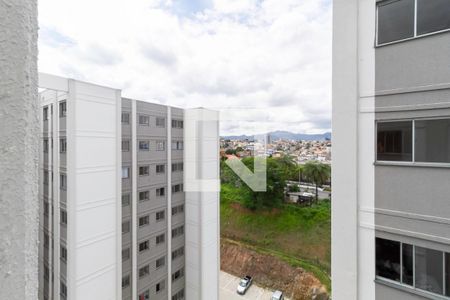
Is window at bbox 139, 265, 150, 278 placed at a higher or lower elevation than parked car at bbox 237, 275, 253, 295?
higher

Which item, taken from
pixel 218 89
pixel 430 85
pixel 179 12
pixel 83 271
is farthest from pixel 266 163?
pixel 83 271

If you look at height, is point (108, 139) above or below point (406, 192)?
above

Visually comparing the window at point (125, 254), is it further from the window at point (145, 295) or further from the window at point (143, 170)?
the window at point (143, 170)

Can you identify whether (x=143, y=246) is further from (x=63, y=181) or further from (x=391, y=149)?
(x=391, y=149)

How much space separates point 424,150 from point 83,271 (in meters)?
3.68

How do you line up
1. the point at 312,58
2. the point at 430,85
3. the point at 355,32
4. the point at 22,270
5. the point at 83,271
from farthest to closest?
the point at 83,271, the point at 312,58, the point at 355,32, the point at 430,85, the point at 22,270

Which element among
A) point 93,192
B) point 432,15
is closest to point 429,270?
point 432,15

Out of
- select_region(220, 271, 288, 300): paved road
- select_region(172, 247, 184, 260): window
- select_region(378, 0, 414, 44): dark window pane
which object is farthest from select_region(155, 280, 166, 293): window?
select_region(378, 0, 414, 44): dark window pane

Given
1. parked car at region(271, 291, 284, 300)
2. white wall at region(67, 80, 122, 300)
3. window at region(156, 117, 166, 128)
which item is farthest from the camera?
parked car at region(271, 291, 284, 300)

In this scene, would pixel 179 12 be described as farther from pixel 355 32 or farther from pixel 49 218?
pixel 49 218

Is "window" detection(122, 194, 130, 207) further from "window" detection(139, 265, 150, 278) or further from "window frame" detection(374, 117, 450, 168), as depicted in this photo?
"window frame" detection(374, 117, 450, 168)

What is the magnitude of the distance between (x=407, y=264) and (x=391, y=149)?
40 centimetres

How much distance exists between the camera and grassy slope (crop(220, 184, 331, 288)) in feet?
14.8

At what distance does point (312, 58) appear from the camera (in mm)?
1172
